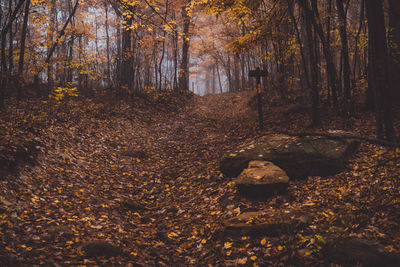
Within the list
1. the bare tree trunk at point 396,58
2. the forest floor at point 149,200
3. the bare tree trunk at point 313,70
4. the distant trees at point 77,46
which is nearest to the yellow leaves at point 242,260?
the forest floor at point 149,200

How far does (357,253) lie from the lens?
133 inches

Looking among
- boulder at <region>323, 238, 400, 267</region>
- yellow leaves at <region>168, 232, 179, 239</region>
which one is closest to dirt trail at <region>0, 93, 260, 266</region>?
yellow leaves at <region>168, 232, 179, 239</region>

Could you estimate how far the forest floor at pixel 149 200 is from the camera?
3.85 meters

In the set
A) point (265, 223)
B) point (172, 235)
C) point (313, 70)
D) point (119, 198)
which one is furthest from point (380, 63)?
point (119, 198)

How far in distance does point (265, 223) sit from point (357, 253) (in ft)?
4.73

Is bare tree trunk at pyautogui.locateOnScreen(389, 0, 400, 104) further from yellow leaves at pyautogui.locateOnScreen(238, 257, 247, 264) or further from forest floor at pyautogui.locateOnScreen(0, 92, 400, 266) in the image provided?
yellow leaves at pyautogui.locateOnScreen(238, 257, 247, 264)

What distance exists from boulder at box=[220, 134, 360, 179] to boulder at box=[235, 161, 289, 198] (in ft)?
2.50

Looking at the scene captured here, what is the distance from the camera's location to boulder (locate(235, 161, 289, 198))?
18.0ft

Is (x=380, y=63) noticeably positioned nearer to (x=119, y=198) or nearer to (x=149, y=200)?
(x=149, y=200)

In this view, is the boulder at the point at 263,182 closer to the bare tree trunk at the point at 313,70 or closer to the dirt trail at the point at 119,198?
the dirt trail at the point at 119,198

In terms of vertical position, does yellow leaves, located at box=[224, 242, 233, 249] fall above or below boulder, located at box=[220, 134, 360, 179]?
below

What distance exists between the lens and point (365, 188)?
5.11 meters

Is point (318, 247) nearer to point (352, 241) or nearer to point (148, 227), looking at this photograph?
point (352, 241)

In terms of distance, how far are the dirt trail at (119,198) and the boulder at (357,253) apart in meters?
1.86
